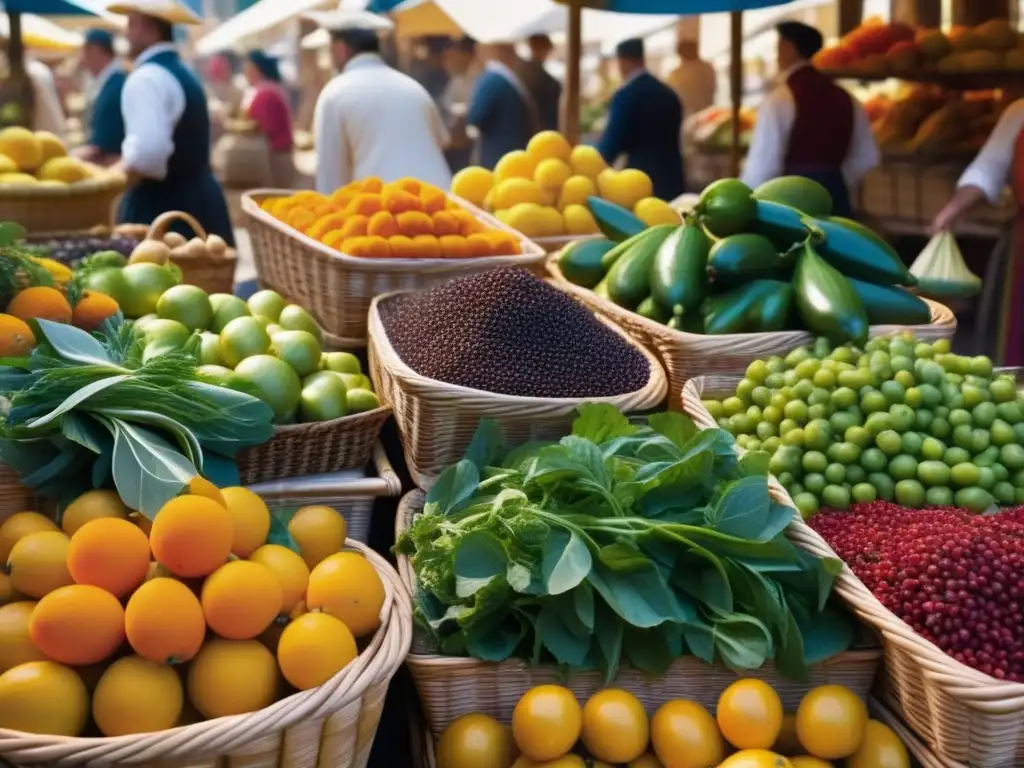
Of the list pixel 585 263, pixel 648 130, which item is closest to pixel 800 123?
pixel 648 130

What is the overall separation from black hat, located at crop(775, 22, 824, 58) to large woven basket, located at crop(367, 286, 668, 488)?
10.9ft

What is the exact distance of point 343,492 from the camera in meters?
2.02

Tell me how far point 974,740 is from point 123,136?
4.95m

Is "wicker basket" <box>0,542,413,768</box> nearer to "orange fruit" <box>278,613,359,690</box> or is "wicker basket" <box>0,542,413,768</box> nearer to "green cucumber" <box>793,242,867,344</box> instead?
"orange fruit" <box>278,613,359,690</box>

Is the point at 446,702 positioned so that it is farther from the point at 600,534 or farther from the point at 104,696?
the point at 104,696

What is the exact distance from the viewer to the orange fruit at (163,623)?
129cm

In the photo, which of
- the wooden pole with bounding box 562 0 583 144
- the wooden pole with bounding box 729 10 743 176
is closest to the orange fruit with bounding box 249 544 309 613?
the wooden pole with bounding box 562 0 583 144

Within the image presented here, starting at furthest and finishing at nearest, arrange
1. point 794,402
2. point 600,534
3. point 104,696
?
point 794,402
point 600,534
point 104,696

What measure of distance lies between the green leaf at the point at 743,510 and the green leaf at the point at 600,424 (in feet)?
0.87

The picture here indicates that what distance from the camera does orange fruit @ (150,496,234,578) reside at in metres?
1.36

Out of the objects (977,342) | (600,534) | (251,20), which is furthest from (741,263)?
(251,20)

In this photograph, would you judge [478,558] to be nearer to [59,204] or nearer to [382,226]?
[382,226]

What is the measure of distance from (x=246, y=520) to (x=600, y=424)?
2.16 feet

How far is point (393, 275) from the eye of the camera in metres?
2.68
